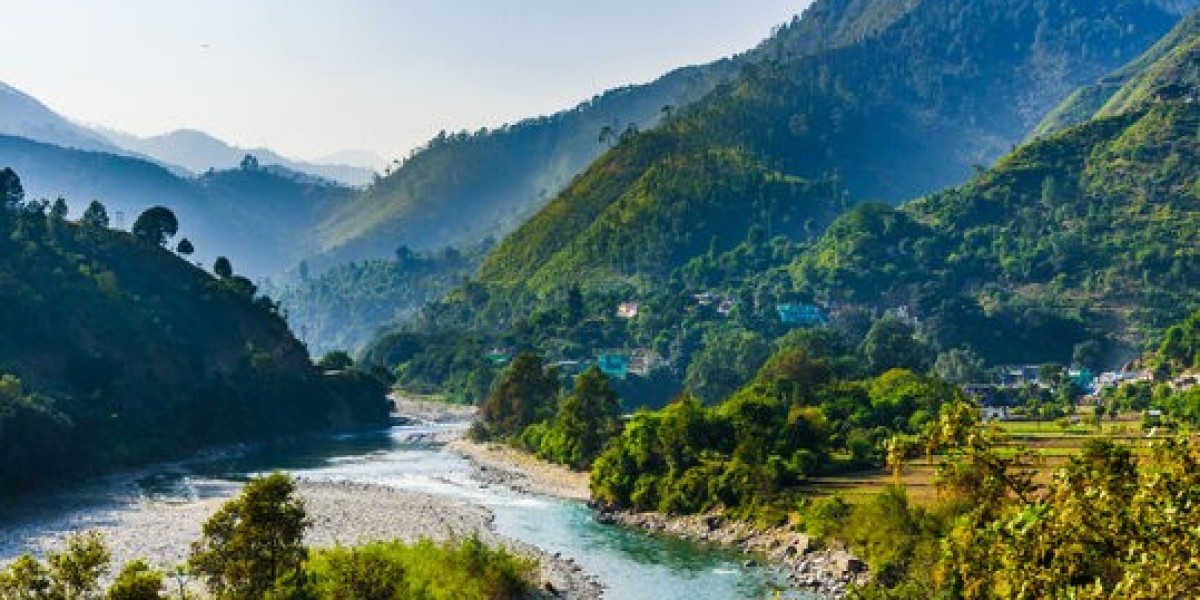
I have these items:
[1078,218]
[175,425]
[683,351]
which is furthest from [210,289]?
[1078,218]

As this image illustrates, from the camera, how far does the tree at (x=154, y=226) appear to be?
13900 cm

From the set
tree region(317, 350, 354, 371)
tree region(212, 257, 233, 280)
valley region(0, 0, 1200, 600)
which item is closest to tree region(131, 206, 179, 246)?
valley region(0, 0, 1200, 600)

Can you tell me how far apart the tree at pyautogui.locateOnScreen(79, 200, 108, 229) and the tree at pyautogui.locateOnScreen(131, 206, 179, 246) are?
12.4 ft

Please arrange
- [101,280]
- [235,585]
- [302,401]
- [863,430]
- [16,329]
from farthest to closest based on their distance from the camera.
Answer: [302,401] < [101,280] < [16,329] < [863,430] < [235,585]

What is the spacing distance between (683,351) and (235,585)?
132 m

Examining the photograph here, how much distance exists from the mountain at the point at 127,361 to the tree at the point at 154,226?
4.51 ft

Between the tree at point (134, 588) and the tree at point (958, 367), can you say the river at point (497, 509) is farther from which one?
the tree at point (958, 367)

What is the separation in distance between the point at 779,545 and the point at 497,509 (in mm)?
22537

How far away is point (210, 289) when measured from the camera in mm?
138750

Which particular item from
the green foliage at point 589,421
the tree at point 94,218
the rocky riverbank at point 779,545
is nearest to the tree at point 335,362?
the tree at point 94,218

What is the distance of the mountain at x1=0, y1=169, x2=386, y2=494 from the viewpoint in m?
87.9

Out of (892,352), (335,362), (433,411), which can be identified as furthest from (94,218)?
(892,352)

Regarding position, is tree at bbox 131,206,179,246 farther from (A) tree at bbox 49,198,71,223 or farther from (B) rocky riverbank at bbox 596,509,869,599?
(B) rocky riverbank at bbox 596,509,869,599

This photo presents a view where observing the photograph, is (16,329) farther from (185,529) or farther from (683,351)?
(683,351)
